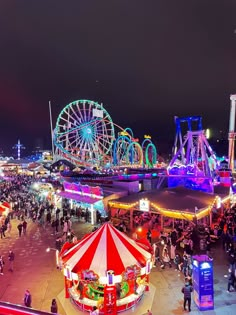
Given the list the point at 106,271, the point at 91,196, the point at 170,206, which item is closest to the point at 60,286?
the point at 106,271

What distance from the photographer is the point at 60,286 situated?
386 inches

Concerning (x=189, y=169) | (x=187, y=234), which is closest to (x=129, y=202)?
(x=187, y=234)

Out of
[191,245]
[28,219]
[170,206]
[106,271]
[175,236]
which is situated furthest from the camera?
[28,219]

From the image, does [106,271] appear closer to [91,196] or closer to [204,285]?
[204,285]

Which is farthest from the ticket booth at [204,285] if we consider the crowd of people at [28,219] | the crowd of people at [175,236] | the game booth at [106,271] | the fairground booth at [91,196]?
the fairground booth at [91,196]

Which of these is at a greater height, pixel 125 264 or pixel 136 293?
pixel 125 264

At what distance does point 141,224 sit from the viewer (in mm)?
17484

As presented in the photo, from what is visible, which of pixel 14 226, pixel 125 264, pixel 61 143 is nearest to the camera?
pixel 125 264

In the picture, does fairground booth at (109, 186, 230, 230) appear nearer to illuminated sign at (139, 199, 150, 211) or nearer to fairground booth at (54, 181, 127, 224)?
illuminated sign at (139, 199, 150, 211)

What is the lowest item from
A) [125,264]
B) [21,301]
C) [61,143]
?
[21,301]

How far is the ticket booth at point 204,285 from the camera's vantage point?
819 cm

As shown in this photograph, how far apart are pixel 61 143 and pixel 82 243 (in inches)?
1381

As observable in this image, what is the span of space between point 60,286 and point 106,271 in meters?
2.85

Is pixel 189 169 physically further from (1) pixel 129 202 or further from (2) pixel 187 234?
(2) pixel 187 234
